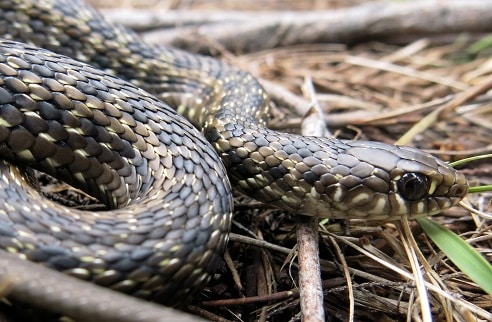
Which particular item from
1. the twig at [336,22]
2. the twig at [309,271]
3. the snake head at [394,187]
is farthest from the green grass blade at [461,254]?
the twig at [336,22]

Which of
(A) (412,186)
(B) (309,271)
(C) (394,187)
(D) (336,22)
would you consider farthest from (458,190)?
(D) (336,22)

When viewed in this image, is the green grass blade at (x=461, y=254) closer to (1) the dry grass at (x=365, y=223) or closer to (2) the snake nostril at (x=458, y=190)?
(1) the dry grass at (x=365, y=223)

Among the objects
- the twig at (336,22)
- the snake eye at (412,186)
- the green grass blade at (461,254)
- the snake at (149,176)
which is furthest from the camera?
the twig at (336,22)

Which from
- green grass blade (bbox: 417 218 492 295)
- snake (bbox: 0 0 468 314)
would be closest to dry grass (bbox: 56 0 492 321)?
green grass blade (bbox: 417 218 492 295)

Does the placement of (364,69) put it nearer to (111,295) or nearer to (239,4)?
(239,4)

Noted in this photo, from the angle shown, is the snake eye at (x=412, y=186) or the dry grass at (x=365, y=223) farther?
the snake eye at (x=412, y=186)

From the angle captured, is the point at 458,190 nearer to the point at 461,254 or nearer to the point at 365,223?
the point at 461,254

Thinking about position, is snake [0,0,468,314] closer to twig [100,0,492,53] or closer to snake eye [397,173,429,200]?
snake eye [397,173,429,200]
